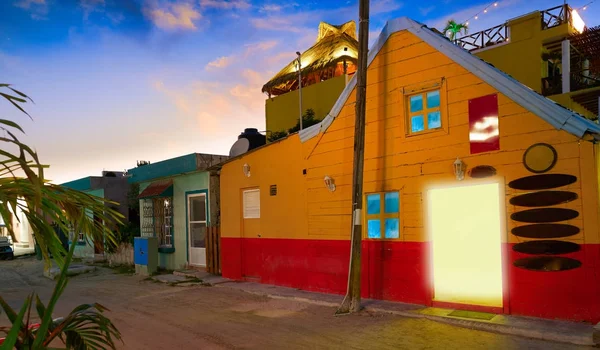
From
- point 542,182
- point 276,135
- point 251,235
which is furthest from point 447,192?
point 276,135

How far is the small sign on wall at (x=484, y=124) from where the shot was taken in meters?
8.16

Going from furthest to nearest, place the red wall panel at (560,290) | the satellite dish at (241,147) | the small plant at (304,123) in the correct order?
the small plant at (304,123)
the satellite dish at (241,147)
the red wall panel at (560,290)

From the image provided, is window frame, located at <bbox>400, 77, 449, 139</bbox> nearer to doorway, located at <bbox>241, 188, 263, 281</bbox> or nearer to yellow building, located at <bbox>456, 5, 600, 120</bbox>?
doorway, located at <bbox>241, 188, 263, 281</bbox>

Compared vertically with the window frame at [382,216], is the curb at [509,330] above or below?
below

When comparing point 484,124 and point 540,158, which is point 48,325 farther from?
point 484,124

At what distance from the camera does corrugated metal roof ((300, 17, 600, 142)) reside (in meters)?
7.22

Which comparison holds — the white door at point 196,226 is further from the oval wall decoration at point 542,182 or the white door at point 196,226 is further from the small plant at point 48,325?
the small plant at point 48,325

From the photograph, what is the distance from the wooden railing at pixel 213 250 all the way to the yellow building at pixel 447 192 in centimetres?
314

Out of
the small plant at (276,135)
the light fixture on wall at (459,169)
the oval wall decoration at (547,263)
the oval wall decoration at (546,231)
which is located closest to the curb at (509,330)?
the oval wall decoration at (547,263)

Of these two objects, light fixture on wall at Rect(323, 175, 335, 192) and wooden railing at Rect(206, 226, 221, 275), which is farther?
wooden railing at Rect(206, 226, 221, 275)

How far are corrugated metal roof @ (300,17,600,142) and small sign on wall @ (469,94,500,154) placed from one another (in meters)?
0.31

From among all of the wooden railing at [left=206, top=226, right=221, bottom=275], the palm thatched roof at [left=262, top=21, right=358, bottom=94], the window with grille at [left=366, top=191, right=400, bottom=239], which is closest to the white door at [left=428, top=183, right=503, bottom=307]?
the window with grille at [left=366, top=191, right=400, bottom=239]

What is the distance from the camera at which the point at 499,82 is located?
26.7 feet

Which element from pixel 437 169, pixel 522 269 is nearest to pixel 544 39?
pixel 437 169
